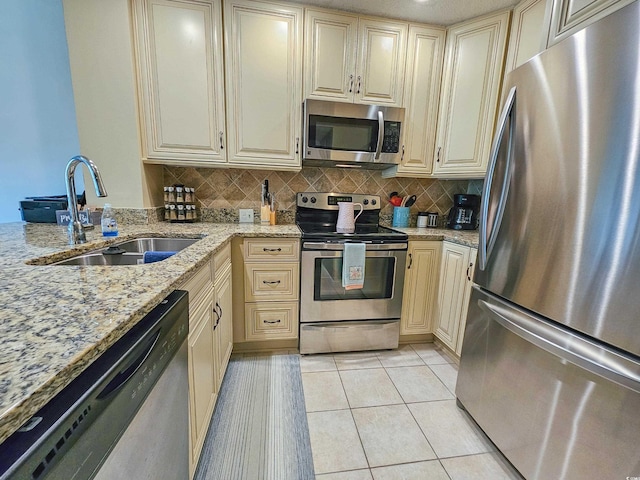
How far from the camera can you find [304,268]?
1.91 metres

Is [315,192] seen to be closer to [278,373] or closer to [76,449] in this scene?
[278,373]

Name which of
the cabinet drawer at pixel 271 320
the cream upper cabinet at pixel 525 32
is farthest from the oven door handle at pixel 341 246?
the cream upper cabinet at pixel 525 32

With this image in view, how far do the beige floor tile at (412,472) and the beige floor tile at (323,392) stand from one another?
39 centimetres

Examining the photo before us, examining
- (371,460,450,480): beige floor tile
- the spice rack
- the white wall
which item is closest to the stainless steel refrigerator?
(371,460,450,480): beige floor tile

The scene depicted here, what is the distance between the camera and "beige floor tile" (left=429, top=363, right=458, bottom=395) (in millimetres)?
1786

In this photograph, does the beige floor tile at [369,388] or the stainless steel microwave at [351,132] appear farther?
the stainless steel microwave at [351,132]

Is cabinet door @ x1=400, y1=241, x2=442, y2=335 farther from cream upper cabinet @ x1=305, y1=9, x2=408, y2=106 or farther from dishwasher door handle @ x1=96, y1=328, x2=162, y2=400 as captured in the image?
dishwasher door handle @ x1=96, y1=328, x2=162, y2=400

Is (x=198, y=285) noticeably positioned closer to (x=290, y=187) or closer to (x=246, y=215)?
(x=246, y=215)

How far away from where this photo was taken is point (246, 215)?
2279 millimetres

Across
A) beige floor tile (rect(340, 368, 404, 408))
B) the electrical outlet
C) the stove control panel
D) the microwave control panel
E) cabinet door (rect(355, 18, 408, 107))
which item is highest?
cabinet door (rect(355, 18, 408, 107))

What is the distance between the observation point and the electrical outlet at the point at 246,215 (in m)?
2.27

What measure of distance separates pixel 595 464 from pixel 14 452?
1.49 m

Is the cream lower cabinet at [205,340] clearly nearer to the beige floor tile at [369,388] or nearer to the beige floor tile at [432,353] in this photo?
the beige floor tile at [369,388]

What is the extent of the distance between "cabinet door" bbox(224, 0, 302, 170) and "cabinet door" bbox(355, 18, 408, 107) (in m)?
0.46
